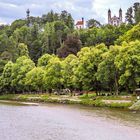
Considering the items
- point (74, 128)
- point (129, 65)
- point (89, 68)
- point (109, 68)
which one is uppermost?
point (89, 68)

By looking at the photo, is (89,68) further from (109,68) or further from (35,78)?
(35,78)

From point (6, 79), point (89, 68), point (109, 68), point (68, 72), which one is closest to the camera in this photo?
point (109, 68)

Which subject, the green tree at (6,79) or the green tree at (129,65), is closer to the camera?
the green tree at (129,65)

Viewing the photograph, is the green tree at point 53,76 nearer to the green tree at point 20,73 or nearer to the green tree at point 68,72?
the green tree at point 68,72

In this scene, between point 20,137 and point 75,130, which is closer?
point 20,137

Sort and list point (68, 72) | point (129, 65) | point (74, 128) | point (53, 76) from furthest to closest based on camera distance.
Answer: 1. point (53, 76)
2. point (68, 72)
3. point (129, 65)
4. point (74, 128)

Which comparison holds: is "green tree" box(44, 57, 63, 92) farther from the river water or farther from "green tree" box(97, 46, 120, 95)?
the river water

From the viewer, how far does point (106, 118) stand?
2382 inches

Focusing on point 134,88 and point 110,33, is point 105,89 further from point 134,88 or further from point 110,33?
point 110,33

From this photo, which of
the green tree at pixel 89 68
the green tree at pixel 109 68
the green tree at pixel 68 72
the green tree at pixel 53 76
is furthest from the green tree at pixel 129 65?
the green tree at pixel 53 76

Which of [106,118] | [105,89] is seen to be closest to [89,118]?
[106,118]

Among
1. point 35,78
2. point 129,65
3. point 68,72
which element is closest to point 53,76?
point 68,72

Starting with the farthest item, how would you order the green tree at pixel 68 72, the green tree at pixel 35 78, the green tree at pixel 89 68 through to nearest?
the green tree at pixel 35 78, the green tree at pixel 68 72, the green tree at pixel 89 68

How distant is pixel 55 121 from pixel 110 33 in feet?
412
